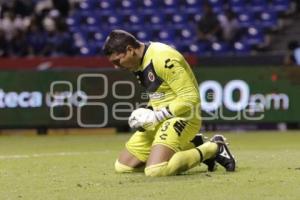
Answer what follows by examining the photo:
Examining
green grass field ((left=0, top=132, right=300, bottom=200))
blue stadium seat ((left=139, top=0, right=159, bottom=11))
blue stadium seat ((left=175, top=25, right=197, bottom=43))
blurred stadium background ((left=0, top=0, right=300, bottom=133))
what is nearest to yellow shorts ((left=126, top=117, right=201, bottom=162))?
green grass field ((left=0, top=132, right=300, bottom=200))

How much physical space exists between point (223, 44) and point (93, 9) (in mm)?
5231

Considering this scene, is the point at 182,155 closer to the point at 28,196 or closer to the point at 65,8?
the point at 28,196

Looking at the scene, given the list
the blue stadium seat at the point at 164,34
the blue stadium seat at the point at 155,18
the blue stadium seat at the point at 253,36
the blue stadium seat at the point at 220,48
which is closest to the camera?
the blue stadium seat at the point at 220,48

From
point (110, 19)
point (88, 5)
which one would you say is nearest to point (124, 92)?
point (110, 19)

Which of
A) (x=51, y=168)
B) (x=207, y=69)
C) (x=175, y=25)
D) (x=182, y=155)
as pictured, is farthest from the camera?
(x=175, y=25)

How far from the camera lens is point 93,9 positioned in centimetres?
2538

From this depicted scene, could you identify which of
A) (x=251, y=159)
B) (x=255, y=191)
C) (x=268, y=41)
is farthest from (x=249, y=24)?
(x=255, y=191)

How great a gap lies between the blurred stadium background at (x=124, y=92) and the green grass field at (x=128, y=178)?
0.05 ft

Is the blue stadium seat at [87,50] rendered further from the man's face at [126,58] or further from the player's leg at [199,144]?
the man's face at [126,58]

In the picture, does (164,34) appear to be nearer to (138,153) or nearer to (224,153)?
(138,153)

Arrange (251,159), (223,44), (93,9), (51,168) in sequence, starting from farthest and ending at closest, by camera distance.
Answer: (93,9)
(223,44)
(251,159)
(51,168)

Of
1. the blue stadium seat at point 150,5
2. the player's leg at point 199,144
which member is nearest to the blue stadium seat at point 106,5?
the blue stadium seat at point 150,5

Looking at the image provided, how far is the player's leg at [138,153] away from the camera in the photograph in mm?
9227

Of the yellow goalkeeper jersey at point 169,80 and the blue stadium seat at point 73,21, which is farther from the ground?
the yellow goalkeeper jersey at point 169,80
